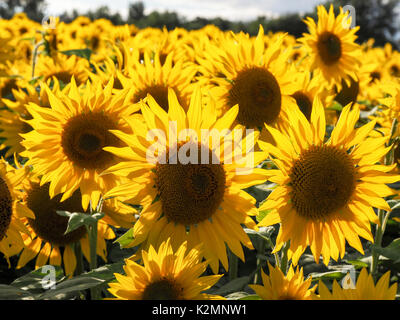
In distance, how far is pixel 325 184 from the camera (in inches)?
82.5

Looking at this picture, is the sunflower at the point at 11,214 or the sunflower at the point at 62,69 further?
the sunflower at the point at 62,69

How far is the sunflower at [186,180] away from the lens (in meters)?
1.91

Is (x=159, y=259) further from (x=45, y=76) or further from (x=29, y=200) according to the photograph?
(x=45, y=76)

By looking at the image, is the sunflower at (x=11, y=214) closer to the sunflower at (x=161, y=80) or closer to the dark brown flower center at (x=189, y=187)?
the dark brown flower center at (x=189, y=187)

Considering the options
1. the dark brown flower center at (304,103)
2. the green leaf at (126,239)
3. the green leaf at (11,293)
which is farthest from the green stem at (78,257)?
the dark brown flower center at (304,103)

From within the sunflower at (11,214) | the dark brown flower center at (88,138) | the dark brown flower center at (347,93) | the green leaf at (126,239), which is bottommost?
the green leaf at (126,239)

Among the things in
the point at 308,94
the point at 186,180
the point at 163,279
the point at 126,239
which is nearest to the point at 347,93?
the point at 308,94

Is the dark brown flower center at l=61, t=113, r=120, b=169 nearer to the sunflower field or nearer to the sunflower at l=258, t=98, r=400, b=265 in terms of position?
the sunflower field

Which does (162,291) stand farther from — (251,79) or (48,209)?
(251,79)

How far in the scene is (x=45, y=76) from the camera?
4.40 meters

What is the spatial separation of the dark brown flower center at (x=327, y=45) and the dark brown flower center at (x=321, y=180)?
7.60 ft

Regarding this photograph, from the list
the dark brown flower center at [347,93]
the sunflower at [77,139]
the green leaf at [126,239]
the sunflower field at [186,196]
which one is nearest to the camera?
the sunflower field at [186,196]
